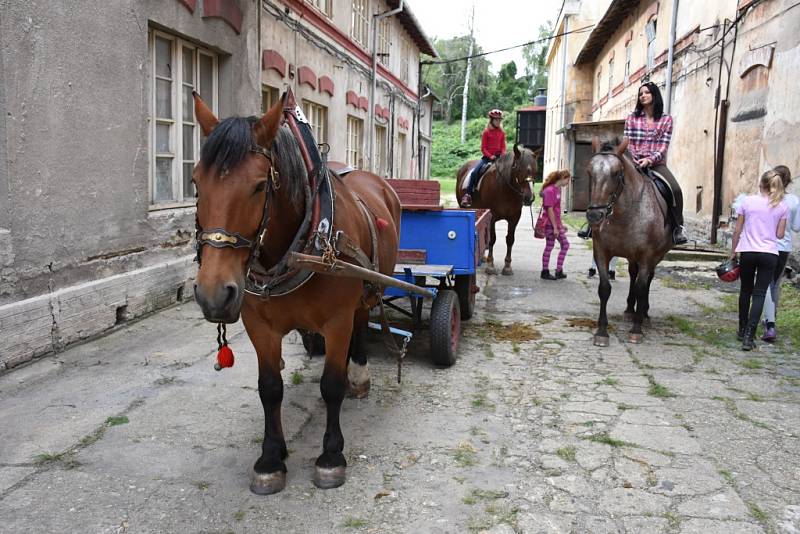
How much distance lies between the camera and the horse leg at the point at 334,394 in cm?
334

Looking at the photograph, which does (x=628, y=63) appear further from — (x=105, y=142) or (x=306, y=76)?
(x=105, y=142)

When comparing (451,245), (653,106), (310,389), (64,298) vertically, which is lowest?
(310,389)

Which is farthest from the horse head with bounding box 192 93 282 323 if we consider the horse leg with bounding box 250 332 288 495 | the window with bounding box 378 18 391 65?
the window with bounding box 378 18 391 65

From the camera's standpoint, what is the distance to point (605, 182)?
6.16m

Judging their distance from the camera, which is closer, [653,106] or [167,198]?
[653,106]

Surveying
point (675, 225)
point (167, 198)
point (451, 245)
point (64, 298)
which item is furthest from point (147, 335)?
point (675, 225)

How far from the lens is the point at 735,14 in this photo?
450 inches

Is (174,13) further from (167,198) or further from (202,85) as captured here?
(167,198)

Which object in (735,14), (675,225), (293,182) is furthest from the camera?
(735,14)

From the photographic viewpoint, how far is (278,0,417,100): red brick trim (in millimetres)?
10753

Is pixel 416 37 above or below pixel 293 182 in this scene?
above

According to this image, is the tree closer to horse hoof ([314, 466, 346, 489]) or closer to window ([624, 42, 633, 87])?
window ([624, 42, 633, 87])

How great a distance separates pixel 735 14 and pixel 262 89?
8331 millimetres

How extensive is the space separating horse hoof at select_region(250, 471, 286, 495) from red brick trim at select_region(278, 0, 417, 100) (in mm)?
8477
